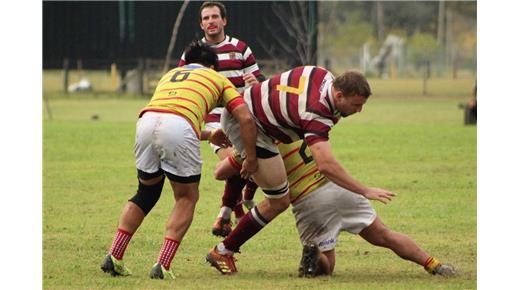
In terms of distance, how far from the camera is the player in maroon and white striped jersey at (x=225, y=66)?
37.1 ft

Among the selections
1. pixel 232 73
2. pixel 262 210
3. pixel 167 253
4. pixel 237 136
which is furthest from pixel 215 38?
pixel 167 253

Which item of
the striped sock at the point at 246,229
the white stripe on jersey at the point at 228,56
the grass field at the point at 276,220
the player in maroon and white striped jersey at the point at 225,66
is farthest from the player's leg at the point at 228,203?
the striped sock at the point at 246,229

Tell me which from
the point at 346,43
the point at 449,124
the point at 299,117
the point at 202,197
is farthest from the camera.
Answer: the point at 346,43

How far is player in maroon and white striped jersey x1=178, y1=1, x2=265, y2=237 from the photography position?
1132 cm

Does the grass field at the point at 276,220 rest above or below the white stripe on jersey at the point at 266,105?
below

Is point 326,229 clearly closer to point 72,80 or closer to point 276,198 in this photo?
point 276,198

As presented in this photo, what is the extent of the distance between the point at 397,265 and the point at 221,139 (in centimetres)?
180

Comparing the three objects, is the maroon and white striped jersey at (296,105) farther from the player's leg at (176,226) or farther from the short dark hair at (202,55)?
the player's leg at (176,226)

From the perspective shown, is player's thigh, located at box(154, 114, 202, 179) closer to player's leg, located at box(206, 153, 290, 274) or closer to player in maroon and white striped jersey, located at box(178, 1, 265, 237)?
player's leg, located at box(206, 153, 290, 274)

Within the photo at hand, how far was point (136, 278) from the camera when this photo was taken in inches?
344

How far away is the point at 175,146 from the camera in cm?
852

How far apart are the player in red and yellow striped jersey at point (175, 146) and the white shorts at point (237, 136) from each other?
156 millimetres

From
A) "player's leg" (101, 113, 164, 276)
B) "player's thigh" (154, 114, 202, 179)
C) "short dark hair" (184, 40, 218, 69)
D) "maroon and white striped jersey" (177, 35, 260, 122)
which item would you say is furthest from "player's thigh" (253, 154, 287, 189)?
"maroon and white striped jersey" (177, 35, 260, 122)

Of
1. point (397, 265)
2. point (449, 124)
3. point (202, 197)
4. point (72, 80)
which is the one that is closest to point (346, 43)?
point (72, 80)
